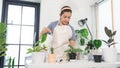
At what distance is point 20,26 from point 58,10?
0.59 meters

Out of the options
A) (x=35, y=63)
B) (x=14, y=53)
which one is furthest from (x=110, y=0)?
(x=14, y=53)

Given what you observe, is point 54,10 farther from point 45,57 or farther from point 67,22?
point 45,57

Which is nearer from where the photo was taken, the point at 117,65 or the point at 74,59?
the point at 117,65

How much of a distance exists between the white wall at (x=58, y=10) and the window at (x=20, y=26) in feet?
0.82

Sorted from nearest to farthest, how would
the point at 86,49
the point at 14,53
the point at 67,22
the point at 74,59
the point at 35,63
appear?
the point at 35,63, the point at 74,59, the point at 86,49, the point at 67,22, the point at 14,53

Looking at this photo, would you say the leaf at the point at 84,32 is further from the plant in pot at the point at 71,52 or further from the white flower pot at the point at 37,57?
the white flower pot at the point at 37,57

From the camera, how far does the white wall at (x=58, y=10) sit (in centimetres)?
189

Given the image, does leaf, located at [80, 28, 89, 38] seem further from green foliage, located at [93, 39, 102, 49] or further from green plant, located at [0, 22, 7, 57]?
green plant, located at [0, 22, 7, 57]

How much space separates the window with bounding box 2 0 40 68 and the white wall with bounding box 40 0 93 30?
0.82ft

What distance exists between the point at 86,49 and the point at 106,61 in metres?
0.30

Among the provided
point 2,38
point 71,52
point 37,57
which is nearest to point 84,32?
point 71,52

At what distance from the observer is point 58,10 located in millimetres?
1907

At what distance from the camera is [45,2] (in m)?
1.92

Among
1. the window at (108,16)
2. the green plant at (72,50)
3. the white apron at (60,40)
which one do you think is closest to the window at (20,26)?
Result: the white apron at (60,40)
